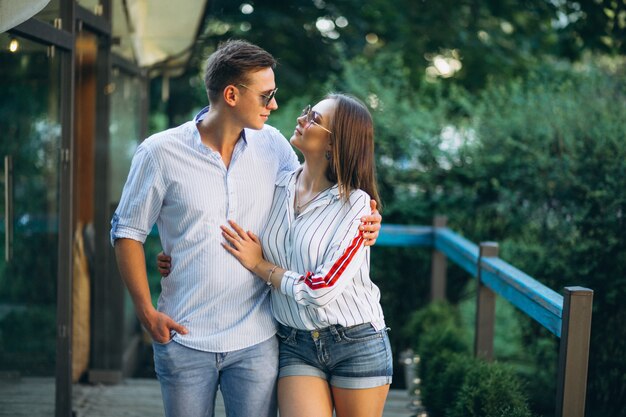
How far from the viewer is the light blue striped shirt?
269cm

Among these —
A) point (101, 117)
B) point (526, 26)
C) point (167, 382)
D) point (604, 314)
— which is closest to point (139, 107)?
point (101, 117)

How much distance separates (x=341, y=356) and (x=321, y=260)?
1.07 feet

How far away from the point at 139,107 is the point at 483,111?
2674 millimetres

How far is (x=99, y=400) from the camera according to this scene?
502cm

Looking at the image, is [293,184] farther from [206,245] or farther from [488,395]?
[488,395]

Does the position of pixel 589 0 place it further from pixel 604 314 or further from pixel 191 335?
pixel 191 335

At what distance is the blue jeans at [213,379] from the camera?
2.68 m

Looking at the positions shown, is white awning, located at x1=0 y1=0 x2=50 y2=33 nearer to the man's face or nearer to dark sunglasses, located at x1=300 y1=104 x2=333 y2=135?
the man's face

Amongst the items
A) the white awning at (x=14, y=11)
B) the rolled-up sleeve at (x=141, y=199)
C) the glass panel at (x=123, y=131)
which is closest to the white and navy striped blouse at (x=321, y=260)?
the rolled-up sleeve at (x=141, y=199)

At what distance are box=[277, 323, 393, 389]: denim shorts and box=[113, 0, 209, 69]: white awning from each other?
3323 mm

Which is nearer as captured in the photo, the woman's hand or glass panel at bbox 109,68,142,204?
the woman's hand

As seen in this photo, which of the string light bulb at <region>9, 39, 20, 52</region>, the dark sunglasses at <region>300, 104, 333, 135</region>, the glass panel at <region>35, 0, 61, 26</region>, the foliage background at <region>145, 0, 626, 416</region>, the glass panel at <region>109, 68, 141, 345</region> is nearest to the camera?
the dark sunglasses at <region>300, 104, 333, 135</region>

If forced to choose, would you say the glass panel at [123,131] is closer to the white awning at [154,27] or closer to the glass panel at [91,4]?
the white awning at [154,27]

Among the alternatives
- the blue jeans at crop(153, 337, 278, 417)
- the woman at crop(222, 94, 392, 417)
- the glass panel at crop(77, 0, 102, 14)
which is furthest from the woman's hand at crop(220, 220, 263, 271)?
the glass panel at crop(77, 0, 102, 14)
